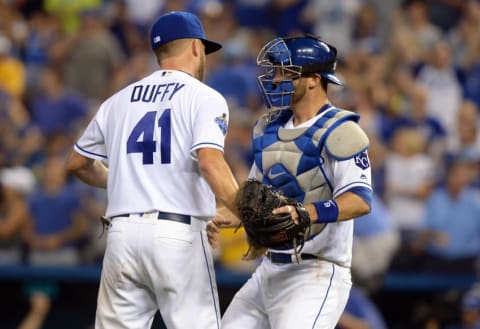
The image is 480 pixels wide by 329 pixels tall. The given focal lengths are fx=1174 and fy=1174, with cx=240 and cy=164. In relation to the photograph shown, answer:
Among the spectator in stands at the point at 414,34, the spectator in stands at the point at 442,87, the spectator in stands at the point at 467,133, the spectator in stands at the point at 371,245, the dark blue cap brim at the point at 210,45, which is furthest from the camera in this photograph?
the spectator in stands at the point at 414,34

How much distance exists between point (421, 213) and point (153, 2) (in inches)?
196

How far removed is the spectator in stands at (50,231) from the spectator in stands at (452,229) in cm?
305

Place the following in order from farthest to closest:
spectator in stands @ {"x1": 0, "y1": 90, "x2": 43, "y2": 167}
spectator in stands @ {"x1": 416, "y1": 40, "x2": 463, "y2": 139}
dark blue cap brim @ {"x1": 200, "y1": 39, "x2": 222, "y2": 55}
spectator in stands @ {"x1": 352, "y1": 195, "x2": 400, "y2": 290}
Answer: spectator in stands @ {"x1": 416, "y1": 40, "x2": 463, "y2": 139} < spectator in stands @ {"x1": 0, "y1": 90, "x2": 43, "y2": 167} < spectator in stands @ {"x1": 352, "y1": 195, "x2": 400, "y2": 290} < dark blue cap brim @ {"x1": 200, "y1": 39, "x2": 222, "y2": 55}

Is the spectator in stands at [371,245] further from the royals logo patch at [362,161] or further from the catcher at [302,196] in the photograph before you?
the royals logo patch at [362,161]

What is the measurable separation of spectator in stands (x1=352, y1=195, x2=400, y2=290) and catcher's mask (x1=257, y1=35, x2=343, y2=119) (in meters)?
3.74

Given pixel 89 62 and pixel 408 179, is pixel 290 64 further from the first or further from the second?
pixel 89 62

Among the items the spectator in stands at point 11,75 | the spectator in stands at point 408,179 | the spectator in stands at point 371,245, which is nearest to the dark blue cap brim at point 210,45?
the spectator in stands at point 371,245

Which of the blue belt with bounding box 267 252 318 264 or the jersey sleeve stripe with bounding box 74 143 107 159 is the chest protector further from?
the jersey sleeve stripe with bounding box 74 143 107 159

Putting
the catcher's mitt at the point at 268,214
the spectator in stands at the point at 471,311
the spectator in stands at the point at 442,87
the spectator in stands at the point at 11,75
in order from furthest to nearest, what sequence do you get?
1. the spectator in stands at the point at 11,75
2. the spectator in stands at the point at 442,87
3. the spectator in stands at the point at 471,311
4. the catcher's mitt at the point at 268,214

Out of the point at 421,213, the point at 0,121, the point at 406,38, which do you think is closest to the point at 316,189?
the point at 421,213

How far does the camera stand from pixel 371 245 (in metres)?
9.63

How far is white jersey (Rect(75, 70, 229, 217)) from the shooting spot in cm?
567

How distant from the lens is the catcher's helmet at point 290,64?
582cm

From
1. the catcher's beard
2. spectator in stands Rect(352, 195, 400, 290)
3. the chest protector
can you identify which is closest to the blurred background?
spectator in stands Rect(352, 195, 400, 290)
